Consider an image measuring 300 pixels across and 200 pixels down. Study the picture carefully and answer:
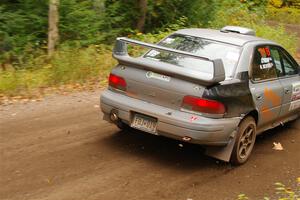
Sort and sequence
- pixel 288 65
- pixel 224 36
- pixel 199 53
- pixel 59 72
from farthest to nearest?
pixel 59 72 < pixel 288 65 < pixel 224 36 < pixel 199 53

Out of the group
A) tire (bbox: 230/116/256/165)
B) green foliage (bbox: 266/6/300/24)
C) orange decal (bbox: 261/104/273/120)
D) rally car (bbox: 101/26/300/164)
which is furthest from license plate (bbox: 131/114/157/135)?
green foliage (bbox: 266/6/300/24)

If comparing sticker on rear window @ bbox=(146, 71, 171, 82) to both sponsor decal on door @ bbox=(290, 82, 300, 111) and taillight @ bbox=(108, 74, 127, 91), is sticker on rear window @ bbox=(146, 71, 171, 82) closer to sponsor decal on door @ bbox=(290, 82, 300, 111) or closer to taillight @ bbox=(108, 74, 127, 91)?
taillight @ bbox=(108, 74, 127, 91)

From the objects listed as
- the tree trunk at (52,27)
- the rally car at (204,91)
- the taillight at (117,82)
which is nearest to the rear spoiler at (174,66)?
the rally car at (204,91)

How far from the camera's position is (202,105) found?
5.53 m

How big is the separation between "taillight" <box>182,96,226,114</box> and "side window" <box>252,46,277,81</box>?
106cm

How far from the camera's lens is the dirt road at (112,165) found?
5.16 meters

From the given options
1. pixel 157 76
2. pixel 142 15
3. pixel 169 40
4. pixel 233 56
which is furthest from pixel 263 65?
pixel 142 15

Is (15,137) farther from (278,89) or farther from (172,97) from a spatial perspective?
(278,89)

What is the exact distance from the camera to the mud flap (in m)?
5.95

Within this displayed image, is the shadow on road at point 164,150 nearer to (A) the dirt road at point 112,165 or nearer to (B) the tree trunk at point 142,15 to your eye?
(A) the dirt road at point 112,165

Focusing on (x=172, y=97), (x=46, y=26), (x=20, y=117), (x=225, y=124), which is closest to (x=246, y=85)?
(x=225, y=124)

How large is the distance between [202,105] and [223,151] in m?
0.82

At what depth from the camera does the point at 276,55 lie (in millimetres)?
7184

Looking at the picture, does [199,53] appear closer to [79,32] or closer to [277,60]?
[277,60]
